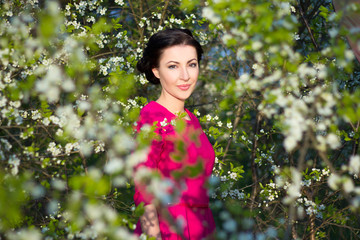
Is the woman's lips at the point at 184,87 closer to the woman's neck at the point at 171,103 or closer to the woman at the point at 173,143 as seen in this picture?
the woman at the point at 173,143

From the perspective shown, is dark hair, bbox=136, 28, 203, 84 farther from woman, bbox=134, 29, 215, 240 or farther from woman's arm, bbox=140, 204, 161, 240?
woman's arm, bbox=140, 204, 161, 240

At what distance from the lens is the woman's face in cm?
304

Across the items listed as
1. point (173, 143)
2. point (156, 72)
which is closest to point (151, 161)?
point (173, 143)

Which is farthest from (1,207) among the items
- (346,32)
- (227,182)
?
(227,182)

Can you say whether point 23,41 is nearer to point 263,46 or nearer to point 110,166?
point 110,166

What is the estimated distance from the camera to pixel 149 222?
2.57 m

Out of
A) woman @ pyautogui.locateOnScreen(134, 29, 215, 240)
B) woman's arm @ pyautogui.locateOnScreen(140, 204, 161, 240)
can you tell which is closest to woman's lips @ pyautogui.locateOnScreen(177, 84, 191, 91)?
woman @ pyautogui.locateOnScreen(134, 29, 215, 240)

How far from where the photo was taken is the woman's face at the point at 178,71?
3037 millimetres

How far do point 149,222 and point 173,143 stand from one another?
536 mm

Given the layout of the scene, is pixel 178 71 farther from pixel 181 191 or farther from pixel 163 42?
pixel 181 191

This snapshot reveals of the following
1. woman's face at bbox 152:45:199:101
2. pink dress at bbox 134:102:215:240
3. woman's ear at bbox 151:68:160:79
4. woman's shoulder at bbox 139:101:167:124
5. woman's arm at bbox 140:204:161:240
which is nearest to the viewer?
woman's arm at bbox 140:204:161:240

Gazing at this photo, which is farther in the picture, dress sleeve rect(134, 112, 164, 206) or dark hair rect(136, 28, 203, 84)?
dark hair rect(136, 28, 203, 84)

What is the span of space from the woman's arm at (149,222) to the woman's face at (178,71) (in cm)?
89

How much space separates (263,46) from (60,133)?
133 cm
